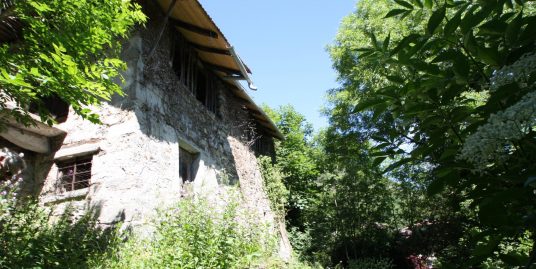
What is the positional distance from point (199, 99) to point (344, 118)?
205 inches

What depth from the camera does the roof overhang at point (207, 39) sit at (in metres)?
7.64

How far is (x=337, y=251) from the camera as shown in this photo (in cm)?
1254

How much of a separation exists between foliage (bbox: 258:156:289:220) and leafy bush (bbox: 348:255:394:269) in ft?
7.66

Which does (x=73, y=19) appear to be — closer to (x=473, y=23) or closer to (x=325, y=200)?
(x=473, y=23)

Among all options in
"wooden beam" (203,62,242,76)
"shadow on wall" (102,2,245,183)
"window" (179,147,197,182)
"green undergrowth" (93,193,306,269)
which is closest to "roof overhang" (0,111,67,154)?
"shadow on wall" (102,2,245,183)

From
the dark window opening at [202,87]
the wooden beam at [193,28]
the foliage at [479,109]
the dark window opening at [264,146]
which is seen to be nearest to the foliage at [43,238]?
the foliage at [479,109]

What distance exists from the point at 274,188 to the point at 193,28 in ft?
17.2

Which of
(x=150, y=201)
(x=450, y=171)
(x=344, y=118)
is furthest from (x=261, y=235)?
(x=344, y=118)

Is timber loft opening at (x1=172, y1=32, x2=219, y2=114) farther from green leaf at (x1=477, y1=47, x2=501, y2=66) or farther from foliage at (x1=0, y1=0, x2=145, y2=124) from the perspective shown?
green leaf at (x1=477, y1=47, x2=501, y2=66)

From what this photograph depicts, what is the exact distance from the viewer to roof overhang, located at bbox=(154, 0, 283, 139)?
7640 mm

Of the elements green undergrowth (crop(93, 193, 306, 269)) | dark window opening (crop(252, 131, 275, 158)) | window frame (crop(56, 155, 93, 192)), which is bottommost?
green undergrowth (crop(93, 193, 306, 269))

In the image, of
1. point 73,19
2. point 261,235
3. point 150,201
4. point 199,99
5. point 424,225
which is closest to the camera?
point 73,19

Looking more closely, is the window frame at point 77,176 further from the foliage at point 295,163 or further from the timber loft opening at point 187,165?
the foliage at point 295,163

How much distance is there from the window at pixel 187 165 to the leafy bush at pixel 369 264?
17.1 ft
